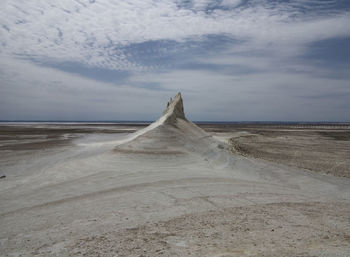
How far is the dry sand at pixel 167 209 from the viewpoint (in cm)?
354

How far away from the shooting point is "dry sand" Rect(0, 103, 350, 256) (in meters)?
3.54

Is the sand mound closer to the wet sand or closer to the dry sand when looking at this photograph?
the dry sand

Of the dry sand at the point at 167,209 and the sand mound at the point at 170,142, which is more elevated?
the sand mound at the point at 170,142

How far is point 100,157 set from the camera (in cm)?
1064

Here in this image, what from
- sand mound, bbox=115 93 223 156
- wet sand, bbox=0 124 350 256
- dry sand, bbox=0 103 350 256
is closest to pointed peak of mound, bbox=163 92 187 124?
sand mound, bbox=115 93 223 156

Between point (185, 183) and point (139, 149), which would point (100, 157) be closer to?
point (139, 149)

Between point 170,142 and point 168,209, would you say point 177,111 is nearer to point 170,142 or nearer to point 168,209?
point 170,142

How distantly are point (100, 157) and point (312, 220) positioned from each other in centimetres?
859

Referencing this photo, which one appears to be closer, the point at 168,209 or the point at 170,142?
the point at 168,209

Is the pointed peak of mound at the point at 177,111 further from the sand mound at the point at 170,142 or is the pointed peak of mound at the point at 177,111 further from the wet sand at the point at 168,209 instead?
the wet sand at the point at 168,209

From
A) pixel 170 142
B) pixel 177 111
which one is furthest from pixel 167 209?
pixel 177 111

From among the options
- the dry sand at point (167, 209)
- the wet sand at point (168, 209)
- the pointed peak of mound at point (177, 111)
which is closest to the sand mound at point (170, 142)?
the pointed peak of mound at point (177, 111)

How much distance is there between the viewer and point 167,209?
5262mm

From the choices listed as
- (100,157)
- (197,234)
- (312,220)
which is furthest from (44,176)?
(312,220)
